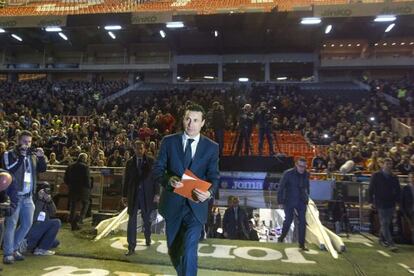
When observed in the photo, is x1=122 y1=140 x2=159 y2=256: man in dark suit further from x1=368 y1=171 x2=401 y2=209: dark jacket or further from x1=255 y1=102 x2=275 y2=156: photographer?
x1=255 y1=102 x2=275 y2=156: photographer

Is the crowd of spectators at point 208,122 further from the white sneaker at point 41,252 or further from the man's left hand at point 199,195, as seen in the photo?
the man's left hand at point 199,195

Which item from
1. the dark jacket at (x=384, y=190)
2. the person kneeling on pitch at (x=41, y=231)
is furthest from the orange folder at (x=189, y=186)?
the dark jacket at (x=384, y=190)

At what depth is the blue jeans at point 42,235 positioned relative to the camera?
19.5 feet

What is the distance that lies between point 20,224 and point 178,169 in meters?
3.47

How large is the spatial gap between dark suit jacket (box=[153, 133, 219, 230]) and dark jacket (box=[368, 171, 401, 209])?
5.45 metres

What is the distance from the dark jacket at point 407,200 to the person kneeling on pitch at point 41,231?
22.0 feet

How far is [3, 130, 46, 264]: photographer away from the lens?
514 centimetres

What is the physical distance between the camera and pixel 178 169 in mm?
3131

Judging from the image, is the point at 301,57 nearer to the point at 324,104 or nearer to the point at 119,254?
the point at 324,104

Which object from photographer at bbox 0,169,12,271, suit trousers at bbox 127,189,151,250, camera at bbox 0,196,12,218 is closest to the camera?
photographer at bbox 0,169,12,271

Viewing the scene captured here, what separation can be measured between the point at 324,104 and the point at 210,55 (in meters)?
12.7

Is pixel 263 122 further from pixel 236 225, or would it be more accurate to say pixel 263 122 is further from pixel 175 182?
pixel 175 182

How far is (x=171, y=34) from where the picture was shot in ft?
86.8

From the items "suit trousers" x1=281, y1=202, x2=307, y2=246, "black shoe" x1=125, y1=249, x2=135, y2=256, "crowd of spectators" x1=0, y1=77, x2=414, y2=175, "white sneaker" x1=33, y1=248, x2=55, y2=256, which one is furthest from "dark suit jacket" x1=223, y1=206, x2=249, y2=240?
"white sneaker" x1=33, y1=248, x2=55, y2=256
